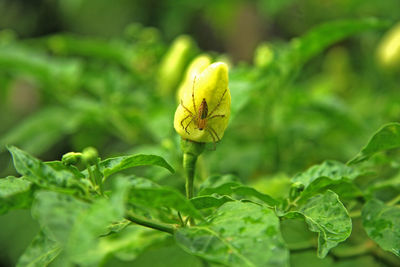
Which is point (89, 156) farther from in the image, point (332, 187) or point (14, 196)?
point (332, 187)

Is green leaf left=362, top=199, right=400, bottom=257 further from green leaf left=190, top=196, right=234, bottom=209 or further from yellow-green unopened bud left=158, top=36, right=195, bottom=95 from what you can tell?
yellow-green unopened bud left=158, top=36, right=195, bottom=95

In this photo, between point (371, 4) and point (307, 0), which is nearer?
point (371, 4)

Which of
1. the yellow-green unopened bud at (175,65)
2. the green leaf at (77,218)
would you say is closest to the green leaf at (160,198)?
the green leaf at (77,218)

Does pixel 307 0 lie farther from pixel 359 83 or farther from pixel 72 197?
pixel 72 197

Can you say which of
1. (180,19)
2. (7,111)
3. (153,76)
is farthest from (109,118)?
(7,111)

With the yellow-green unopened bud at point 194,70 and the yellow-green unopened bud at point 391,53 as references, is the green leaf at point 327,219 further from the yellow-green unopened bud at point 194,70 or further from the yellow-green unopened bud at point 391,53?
the yellow-green unopened bud at point 391,53

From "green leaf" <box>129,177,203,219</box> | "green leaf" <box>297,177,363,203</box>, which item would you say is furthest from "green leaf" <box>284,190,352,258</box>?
"green leaf" <box>129,177,203,219</box>

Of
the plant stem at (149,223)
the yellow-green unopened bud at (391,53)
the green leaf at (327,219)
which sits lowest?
the plant stem at (149,223)
